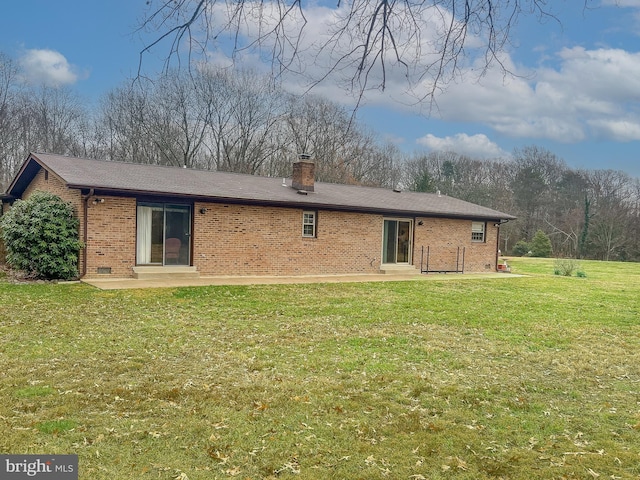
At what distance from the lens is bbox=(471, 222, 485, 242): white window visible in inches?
810

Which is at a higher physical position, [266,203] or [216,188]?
[216,188]

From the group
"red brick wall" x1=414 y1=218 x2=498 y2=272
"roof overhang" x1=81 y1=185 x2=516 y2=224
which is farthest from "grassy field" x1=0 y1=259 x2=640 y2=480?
"red brick wall" x1=414 y1=218 x2=498 y2=272

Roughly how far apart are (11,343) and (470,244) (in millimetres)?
17299

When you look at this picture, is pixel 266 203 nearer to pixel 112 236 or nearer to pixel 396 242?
pixel 112 236

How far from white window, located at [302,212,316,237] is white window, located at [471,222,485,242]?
7.45 metres

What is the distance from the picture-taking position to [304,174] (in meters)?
18.2

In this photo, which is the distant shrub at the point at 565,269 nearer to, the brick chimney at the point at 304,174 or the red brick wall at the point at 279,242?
the red brick wall at the point at 279,242

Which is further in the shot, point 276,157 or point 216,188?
point 276,157

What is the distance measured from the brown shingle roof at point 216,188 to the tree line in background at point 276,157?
3.44 m

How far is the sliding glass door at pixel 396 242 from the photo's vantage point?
1870 centimetres

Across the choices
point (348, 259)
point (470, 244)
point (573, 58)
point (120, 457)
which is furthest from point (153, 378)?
point (470, 244)

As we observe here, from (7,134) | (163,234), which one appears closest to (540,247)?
(163,234)

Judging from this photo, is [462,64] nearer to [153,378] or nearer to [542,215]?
[153,378]

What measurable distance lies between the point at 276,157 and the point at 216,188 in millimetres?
20156
